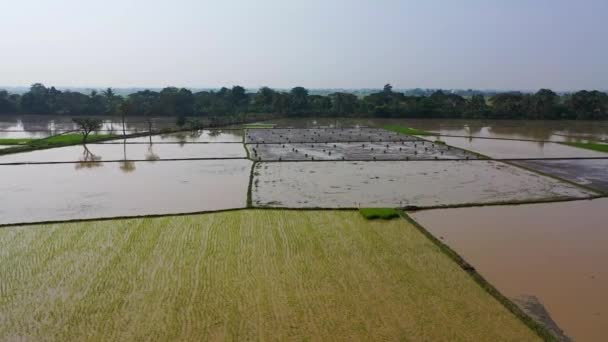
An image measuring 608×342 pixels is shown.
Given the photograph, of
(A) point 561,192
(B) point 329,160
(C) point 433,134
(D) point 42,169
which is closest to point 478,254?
(A) point 561,192

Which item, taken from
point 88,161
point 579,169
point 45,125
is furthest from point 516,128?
point 45,125

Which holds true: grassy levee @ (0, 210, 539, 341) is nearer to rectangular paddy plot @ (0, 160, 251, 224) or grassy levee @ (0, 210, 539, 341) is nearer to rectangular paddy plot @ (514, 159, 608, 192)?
rectangular paddy plot @ (0, 160, 251, 224)

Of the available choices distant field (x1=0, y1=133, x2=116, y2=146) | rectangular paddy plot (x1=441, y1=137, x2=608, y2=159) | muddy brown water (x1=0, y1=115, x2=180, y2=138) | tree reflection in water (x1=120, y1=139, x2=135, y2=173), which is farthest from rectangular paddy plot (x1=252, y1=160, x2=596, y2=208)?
muddy brown water (x1=0, y1=115, x2=180, y2=138)

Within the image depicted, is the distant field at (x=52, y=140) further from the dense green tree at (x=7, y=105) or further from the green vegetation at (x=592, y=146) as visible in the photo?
the green vegetation at (x=592, y=146)

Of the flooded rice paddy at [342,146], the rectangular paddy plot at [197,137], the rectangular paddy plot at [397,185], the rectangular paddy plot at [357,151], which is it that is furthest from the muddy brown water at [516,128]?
the rectangular paddy plot at [397,185]

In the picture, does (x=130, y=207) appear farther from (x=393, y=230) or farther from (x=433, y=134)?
(x=433, y=134)
